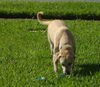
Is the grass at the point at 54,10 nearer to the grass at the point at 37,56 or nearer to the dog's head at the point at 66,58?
the grass at the point at 37,56

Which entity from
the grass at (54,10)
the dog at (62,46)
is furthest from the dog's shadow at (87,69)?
the grass at (54,10)

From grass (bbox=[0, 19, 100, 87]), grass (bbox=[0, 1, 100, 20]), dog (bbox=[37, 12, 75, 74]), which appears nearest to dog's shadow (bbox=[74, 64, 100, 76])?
grass (bbox=[0, 19, 100, 87])

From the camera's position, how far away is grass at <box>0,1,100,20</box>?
40.1ft

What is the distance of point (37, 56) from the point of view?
7.88 meters

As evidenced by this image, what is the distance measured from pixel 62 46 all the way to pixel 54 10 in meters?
5.83

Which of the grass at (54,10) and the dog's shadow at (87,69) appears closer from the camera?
the dog's shadow at (87,69)

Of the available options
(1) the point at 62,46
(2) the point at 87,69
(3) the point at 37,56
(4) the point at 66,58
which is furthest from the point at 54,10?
(4) the point at 66,58

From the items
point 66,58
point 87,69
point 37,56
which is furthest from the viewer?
point 37,56

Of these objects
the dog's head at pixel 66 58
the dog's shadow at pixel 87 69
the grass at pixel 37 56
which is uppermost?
the dog's head at pixel 66 58

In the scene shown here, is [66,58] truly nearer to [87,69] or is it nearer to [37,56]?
[87,69]

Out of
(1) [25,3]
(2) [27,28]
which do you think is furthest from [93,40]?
(1) [25,3]

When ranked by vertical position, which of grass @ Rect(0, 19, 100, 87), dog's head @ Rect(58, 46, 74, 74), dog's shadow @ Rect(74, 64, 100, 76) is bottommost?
dog's shadow @ Rect(74, 64, 100, 76)

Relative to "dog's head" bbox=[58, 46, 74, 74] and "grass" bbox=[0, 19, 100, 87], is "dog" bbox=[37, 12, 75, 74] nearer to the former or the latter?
"dog's head" bbox=[58, 46, 74, 74]

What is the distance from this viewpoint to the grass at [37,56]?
6418 mm
